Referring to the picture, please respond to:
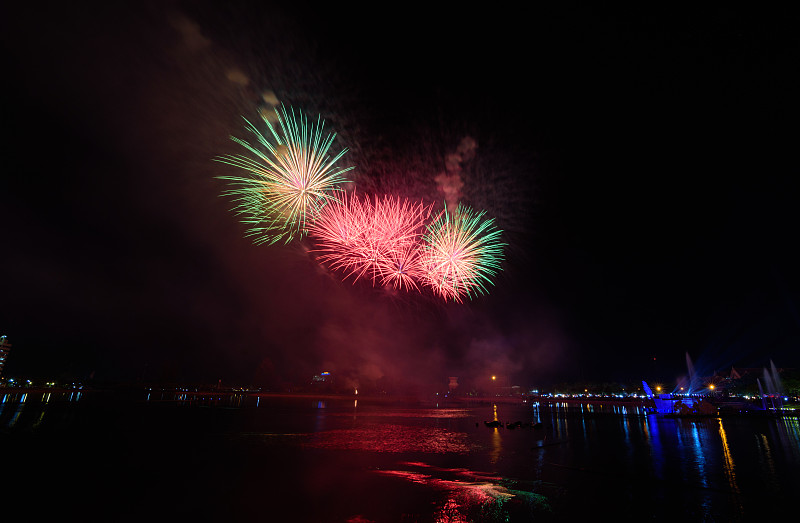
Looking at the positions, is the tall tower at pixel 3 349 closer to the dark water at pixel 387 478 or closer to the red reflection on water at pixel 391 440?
the dark water at pixel 387 478

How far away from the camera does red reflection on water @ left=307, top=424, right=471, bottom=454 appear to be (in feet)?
71.6

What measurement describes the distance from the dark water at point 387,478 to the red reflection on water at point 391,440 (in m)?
0.20

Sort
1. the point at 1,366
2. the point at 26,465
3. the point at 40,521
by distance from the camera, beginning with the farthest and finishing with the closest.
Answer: the point at 1,366, the point at 26,465, the point at 40,521

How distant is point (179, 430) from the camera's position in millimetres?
29438

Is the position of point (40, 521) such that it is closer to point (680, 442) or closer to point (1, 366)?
point (680, 442)

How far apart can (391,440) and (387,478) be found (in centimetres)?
1171

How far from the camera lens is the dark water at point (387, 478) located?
10.8m

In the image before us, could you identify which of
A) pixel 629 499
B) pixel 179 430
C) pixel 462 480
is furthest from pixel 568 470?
pixel 179 430

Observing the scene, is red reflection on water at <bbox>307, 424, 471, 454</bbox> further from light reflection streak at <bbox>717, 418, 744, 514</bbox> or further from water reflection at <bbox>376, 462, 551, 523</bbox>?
light reflection streak at <bbox>717, 418, 744, 514</bbox>

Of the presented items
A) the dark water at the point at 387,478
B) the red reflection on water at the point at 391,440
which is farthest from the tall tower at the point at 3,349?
the red reflection on water at the point at 391,440

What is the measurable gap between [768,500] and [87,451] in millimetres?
32333

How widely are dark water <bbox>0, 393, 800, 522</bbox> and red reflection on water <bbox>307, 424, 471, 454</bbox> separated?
0.20 m

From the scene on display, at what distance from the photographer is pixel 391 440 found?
25156mm

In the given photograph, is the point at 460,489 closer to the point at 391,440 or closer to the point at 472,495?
the point at 472,495
